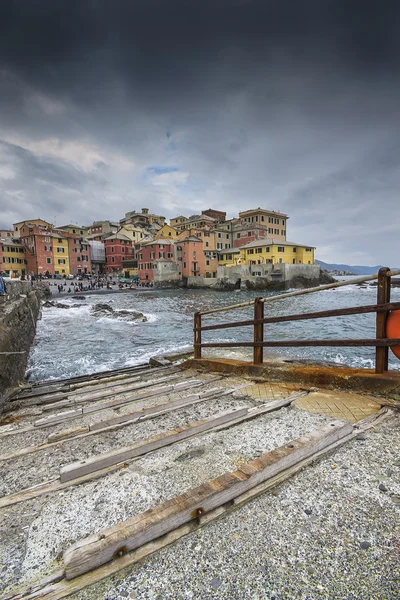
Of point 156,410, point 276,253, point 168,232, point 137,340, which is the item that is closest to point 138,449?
point 156,410

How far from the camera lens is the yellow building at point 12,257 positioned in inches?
2730

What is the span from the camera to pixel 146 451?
2.90m

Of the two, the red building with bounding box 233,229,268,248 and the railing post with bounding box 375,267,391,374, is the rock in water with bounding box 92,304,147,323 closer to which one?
the railing post with bounding box 375,267,391,374

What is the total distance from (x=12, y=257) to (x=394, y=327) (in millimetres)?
84019

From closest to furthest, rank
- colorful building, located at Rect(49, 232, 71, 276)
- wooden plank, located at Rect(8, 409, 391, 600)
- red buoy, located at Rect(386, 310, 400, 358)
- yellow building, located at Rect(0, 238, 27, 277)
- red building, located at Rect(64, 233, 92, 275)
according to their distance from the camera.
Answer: wooden plank, located at Rect(8, 409, 391, 600) < red buoy, located at Rect(386, 310, 400, 358) < yellow building, located at Rect(0, 238, 27, 277) < colorful building, located at Rect(49, 232, 71, 276) < red building, located at Rect(64, 233, 92, 275)

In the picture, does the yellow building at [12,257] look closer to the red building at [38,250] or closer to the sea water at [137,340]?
the red building at [38,250]

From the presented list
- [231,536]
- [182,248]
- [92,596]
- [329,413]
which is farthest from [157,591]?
[182,248]

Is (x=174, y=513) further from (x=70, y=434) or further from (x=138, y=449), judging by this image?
(x=70, y=434)

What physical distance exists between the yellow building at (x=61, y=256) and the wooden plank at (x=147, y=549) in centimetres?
8078

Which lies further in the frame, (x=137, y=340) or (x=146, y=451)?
(x=137, y=340)

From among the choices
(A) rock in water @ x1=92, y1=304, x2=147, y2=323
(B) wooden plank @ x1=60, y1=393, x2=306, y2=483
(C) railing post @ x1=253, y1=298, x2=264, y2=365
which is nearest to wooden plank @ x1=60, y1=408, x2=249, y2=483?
(B) wooden plank @ x1=60, y1=393, x2=306, y2=483

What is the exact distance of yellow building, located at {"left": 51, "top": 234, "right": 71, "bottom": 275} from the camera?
73.6m

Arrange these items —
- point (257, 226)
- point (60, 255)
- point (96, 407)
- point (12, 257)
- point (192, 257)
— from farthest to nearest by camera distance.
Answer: point (257, 226)
point (192, 257)
point (60, 255)
point (12, 257)
point (96, 407)

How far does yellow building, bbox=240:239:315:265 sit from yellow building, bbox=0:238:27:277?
55.2 m
